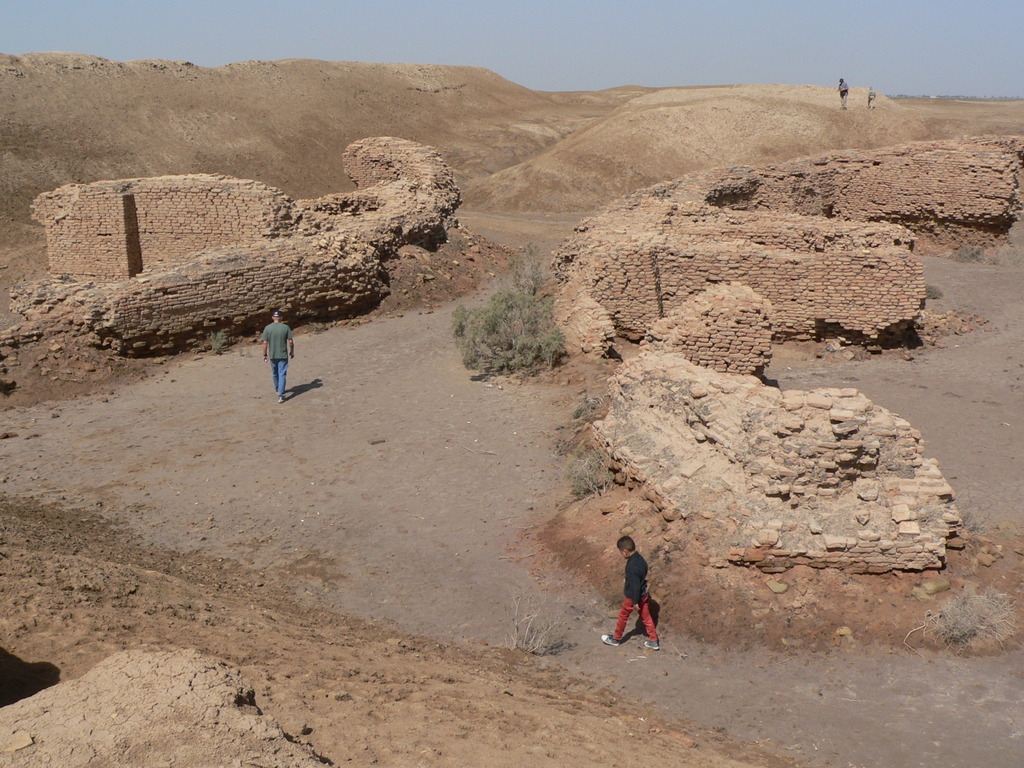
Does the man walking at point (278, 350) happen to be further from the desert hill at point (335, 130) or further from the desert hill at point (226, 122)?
the desert hill at point (226, 122)

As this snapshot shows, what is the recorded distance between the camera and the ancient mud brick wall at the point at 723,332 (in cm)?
1051

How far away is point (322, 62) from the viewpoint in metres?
50.6

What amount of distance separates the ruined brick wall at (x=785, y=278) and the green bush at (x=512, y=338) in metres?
0.75

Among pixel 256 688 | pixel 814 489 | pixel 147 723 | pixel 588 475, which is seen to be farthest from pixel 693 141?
pixel 147 723

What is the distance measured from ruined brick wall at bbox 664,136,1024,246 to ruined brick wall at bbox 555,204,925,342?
231 inches

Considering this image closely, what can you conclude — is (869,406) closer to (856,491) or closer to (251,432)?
(856,491)

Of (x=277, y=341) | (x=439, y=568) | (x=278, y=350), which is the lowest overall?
(x=439, y=568)

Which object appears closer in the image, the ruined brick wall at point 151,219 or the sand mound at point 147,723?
the sand mound at point 147,723

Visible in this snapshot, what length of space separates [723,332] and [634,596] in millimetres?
4932

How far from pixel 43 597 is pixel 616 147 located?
28.9 m

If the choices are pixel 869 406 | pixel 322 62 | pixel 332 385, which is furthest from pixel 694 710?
pixel 322 62

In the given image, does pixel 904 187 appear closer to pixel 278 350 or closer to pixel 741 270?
pixel 741 270

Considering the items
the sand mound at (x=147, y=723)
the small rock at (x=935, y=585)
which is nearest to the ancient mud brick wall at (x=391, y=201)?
the small rock at (x=935, y=585)

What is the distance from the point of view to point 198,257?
14.3m
